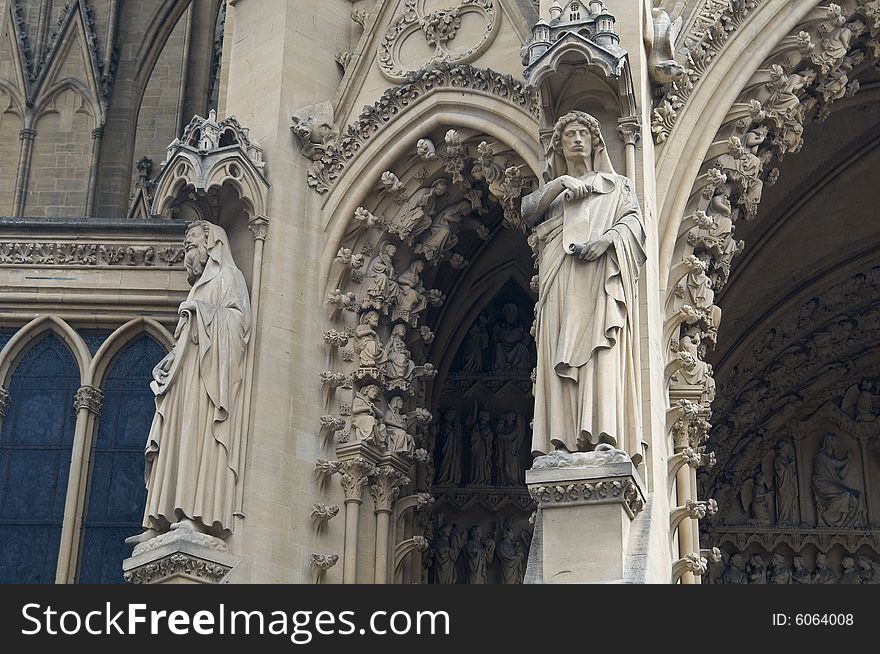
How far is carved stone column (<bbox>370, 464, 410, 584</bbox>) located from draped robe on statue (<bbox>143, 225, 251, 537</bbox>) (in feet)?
4.03

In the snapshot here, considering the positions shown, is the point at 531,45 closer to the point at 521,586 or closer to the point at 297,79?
the point at 297,79

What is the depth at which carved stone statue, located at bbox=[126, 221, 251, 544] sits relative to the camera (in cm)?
1261

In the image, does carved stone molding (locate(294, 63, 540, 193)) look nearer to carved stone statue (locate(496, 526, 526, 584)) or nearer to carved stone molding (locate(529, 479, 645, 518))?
carved stone statue (locate(496, 526, 526, 584))

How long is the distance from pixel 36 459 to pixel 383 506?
301 centimetres

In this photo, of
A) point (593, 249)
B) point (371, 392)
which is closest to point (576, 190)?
point (593, 249)

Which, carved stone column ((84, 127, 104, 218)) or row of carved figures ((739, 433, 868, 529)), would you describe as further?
carved stone column ((84, 127, 104, 218))

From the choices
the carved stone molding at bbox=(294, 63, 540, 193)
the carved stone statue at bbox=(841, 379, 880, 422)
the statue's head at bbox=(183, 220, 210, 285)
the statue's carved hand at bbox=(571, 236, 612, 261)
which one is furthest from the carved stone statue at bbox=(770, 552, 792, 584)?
the statue's head at bbox=(183, 220, 210, 285)

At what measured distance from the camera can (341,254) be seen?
13.9 meters

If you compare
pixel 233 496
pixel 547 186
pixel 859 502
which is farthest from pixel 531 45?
pixel 859 502

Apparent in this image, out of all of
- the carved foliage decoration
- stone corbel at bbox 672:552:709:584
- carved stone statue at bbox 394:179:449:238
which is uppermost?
the carved foliage decoration

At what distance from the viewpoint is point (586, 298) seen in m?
11.6

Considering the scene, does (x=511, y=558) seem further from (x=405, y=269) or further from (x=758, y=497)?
(x=758, y=497)

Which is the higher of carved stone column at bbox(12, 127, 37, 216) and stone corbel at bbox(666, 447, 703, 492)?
carved stone column at bbox(12, 127, 37, 216)

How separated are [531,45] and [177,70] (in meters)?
10.3
